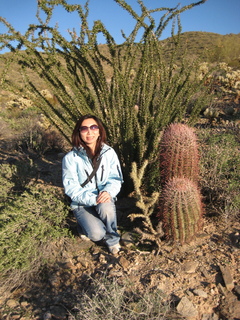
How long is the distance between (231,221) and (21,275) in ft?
7.79

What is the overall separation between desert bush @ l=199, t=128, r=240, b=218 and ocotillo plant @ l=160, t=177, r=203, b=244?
0.56 meters

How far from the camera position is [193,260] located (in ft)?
8.38

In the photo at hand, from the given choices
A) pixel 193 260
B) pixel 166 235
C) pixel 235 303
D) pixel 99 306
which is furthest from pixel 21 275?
pixel 235 303

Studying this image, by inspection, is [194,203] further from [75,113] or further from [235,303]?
[75,113]

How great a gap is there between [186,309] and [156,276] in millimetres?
403

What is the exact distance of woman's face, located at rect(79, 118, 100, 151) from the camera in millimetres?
3047

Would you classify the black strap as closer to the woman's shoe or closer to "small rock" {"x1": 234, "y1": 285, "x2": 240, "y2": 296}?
the woman's shoe

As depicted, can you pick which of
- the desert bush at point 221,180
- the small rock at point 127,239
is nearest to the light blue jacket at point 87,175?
the small rock at point 127,239

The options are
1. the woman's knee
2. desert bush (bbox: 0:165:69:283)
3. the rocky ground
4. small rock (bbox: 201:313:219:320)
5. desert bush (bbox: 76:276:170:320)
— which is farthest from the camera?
the woman's knee

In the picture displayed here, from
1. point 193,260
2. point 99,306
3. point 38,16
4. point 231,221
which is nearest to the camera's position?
point 99,306

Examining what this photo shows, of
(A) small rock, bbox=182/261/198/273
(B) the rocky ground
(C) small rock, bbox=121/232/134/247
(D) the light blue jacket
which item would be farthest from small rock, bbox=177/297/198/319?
(D) the light blue jacket

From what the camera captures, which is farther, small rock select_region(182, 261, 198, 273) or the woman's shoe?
the woman's shoe

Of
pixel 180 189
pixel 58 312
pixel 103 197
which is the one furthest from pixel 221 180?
pixel 58 312

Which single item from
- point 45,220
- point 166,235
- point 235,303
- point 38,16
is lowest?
point 235,303
